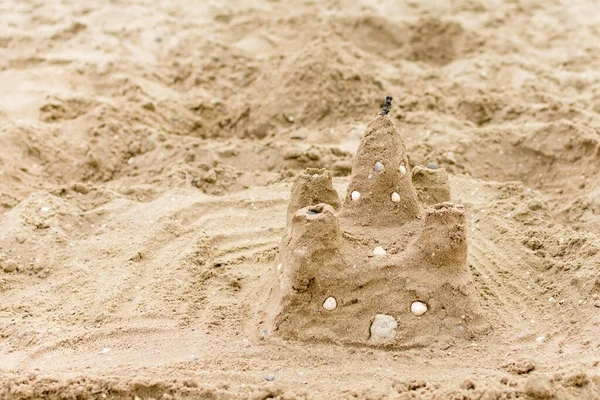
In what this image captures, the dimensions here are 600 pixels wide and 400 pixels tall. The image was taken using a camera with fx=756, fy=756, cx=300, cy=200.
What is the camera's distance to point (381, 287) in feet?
9.14

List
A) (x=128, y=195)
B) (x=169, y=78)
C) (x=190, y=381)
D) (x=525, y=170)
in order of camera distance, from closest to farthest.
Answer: (x=190, y=381)
(x=128, y=195)
(x=525, y=170)
(x=169, y=78)

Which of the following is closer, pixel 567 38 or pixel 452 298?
pixel 452 298

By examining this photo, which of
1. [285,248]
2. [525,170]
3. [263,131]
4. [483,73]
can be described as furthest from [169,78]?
[285,248]

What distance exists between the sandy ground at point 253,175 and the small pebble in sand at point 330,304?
127mm

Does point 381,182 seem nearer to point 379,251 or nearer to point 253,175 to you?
point 379,251

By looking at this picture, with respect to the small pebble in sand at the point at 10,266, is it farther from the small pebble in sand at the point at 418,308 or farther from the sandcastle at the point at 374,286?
the small pebble in sand at the point at 418,308

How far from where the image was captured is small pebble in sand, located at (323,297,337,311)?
2.76 m

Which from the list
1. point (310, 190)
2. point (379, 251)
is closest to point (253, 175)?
point (310, 190)

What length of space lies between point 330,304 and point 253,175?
66.8 inches

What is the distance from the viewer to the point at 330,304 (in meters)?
2.76

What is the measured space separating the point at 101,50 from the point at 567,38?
3.92 m

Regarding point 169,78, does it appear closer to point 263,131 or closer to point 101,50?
point 101,50

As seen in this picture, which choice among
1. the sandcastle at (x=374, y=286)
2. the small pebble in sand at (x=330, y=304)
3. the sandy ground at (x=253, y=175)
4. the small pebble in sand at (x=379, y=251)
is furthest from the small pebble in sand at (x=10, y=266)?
the small pebble in sand at (x=379, y=251)

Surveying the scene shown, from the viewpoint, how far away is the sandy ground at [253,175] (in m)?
2.67
